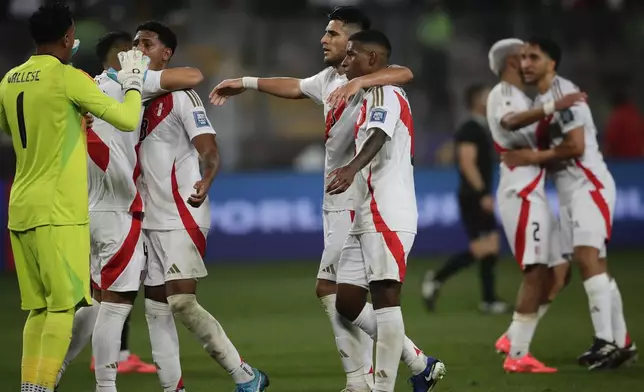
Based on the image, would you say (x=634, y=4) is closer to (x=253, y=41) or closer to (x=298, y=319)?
(x=253, y=41)

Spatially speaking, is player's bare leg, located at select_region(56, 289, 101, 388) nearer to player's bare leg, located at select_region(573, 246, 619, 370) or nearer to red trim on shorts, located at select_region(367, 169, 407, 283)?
red trim on shorts, located at select_region(367, 169, 407, 283)

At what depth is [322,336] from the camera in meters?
11.8

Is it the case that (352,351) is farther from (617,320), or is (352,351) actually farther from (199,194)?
(617,320)

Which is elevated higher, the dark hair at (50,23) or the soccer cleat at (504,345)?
the dark hair at (50,23)

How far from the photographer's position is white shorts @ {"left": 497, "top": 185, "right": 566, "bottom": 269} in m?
9.79

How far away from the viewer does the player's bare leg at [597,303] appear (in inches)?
380

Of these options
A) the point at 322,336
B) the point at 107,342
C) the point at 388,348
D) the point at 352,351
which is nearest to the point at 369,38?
the point at 388,348

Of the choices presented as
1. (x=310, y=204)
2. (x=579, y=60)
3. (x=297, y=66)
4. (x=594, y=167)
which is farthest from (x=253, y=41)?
(x=594, y=167)

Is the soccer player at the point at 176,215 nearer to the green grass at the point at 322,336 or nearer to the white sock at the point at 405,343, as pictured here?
the white sock at the point at 405,343

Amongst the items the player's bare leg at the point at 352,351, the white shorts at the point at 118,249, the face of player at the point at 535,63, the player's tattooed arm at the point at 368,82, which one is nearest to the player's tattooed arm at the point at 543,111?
the face of player at the point at 535,63

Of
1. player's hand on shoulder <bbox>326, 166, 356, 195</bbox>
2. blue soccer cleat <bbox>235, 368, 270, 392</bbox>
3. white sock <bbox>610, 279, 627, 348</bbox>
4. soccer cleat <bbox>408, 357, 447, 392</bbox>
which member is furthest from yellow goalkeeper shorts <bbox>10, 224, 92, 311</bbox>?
white sock <bbox>610, 279, 627, 348</bbox>

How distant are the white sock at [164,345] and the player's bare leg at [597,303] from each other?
3.59m

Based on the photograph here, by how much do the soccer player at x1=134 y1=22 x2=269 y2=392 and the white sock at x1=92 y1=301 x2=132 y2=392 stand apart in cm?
23

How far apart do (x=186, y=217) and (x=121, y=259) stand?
1.68ft
